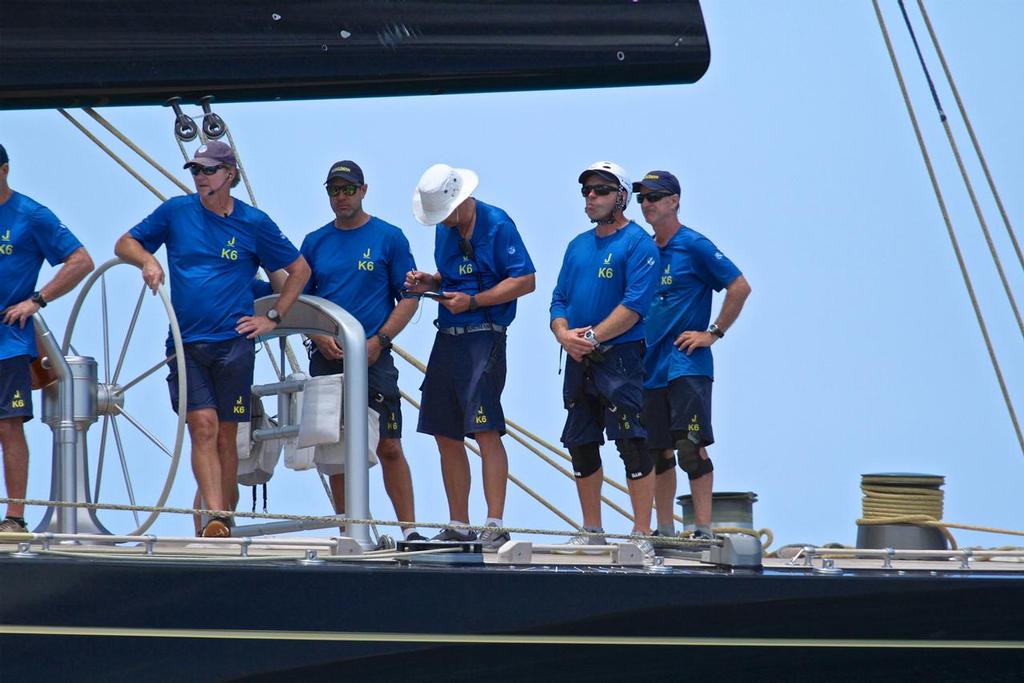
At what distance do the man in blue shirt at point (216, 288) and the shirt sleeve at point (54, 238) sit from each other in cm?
32

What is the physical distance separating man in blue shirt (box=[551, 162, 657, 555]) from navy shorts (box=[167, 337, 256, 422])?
44.7 inches

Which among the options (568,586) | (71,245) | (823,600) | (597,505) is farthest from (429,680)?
(71,245)

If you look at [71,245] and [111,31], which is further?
[71,245]

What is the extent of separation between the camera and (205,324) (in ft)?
19.2

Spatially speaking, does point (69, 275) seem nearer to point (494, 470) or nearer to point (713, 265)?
point (494, 470)

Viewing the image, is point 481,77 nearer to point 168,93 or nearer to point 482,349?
point 168,93

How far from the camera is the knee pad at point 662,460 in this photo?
258 inches

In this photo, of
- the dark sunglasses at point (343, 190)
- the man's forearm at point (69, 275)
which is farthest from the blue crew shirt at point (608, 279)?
the man's forearm at point (69, 275)

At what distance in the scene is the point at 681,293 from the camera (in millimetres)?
6656

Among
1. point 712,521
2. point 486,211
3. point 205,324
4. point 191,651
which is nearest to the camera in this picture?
point 191,651

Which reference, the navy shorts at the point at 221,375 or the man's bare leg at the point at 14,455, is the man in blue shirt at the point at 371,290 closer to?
the navy shorts at the point at 221,375

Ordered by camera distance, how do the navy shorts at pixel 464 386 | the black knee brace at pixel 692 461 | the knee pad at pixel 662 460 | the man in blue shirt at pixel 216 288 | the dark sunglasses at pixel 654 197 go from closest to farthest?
1. the man in blue shirt at pixel 216 288
2. the navy shorts at pixel 464 386
3. the black knee brace at pixel 692 461
4. the knee pad at pixel 662 460
5. the dark sunglasses at pixel 654 197

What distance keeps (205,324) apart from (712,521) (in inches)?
86.9

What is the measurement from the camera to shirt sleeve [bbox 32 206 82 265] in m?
6.11
